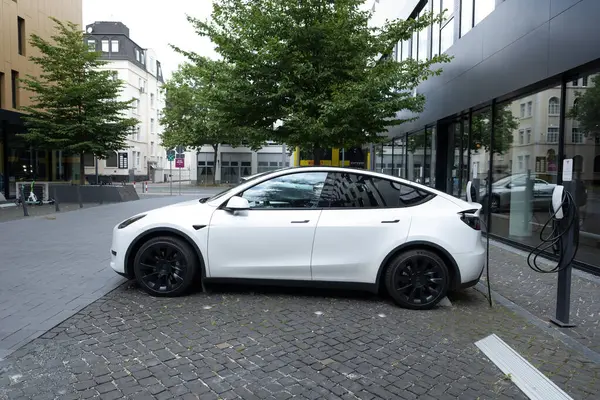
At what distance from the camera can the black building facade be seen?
702cm

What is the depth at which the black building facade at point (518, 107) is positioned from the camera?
7.02 metres

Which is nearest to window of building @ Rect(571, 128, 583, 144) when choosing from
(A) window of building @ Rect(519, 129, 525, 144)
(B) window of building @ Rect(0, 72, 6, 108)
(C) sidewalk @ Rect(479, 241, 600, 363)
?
(A) window of building @ Rect(519, 129, 525, 144)

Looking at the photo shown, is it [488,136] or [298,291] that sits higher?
[488,136]

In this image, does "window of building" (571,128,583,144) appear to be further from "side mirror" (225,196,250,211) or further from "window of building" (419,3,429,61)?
"window of building" (419,3,429,61)

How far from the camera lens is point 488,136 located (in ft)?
34.2

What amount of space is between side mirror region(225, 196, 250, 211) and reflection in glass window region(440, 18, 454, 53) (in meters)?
10.4

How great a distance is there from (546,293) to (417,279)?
2083 millimetres

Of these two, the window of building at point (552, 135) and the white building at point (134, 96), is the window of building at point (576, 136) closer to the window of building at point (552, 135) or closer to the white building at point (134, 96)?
the window of building at point (552, 135)

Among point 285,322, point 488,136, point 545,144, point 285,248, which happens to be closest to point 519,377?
point 285,322

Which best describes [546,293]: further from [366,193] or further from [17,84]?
[17,84]

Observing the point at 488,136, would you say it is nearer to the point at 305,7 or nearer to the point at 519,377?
the point at 305,7

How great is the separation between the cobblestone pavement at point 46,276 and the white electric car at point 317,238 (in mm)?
786

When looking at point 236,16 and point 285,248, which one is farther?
point 236,16

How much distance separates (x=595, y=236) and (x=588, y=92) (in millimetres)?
2230
